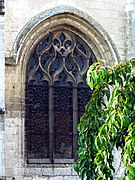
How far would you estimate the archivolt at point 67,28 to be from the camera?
52.7 ft

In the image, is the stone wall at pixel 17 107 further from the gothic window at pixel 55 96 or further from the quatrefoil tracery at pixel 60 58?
the quatrefoil tracery at pixel 60 58

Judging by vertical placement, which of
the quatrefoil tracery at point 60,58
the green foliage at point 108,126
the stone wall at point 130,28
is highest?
the stone wall at point 130,28

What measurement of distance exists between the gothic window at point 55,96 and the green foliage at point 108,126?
611 cm

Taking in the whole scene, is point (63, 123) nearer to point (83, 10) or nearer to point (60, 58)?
point (60, 58)

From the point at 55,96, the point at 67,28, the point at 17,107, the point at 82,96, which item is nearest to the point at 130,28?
the point at 67,28

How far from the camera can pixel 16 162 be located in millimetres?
15766

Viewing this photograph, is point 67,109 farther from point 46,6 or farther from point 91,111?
point 91,111

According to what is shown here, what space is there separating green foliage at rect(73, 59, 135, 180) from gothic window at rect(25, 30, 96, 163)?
20.0 feet

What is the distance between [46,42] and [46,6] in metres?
0.79

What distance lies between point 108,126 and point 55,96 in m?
7.07

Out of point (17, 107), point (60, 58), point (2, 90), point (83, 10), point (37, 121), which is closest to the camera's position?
point (2, 90)

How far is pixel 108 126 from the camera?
9531 millimetres

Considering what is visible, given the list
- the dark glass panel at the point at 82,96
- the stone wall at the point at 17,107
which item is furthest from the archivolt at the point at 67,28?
the dark glass panel at the point at 82,96

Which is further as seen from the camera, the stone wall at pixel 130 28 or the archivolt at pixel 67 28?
the stone wall at pixel 130 28
